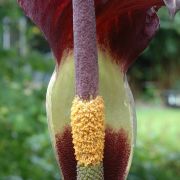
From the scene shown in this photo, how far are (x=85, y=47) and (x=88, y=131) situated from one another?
10cm

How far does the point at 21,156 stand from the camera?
2391 millimetres

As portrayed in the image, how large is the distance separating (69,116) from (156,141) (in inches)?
154

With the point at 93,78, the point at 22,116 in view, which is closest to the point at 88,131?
the point at 93,78

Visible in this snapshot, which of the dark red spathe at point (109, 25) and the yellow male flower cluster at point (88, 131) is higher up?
the dark red spathe at point (109, 25)

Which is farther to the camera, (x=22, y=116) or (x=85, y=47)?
(x=22, y=116)

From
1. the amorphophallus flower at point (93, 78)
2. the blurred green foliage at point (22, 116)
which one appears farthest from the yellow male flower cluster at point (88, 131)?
the blurred green foliage at point (22, 116)

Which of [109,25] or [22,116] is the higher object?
[109,25]

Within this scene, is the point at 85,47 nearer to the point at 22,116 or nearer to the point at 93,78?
the point at 93,78

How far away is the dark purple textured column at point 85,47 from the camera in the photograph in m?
0.66

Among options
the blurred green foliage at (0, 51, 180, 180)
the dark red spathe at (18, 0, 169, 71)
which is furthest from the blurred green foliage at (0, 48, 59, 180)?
the dark red spathe at (18, 0, 169, 71)

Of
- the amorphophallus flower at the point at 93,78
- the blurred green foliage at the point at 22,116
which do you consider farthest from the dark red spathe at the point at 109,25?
the blurred green foliage at the point at 22,116

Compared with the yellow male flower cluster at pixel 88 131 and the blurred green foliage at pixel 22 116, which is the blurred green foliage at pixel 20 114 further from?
the yellow male flower cluster at pixel 88 131

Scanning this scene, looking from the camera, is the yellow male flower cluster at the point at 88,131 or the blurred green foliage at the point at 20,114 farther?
the blurred green foliage at the point at 20,114

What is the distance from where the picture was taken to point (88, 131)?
0.68 m
